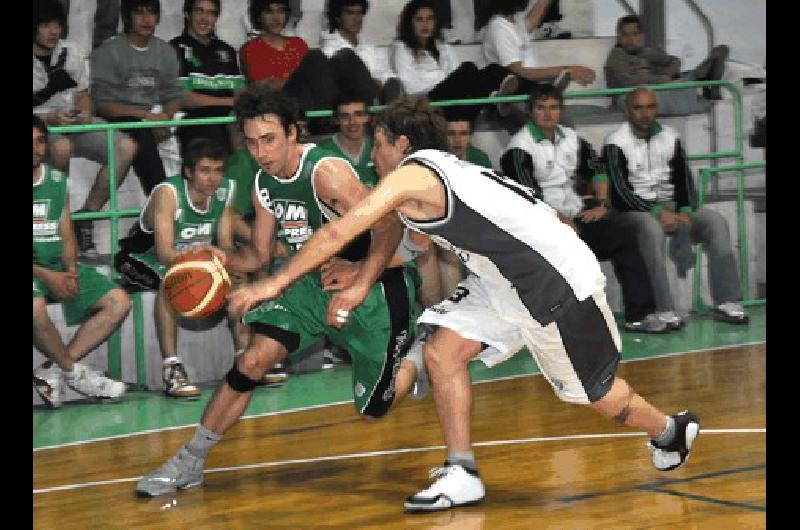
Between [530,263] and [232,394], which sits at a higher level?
[530,263]

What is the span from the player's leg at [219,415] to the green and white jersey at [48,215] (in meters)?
2.62

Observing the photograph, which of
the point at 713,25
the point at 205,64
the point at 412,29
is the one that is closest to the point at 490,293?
the point at 205,64

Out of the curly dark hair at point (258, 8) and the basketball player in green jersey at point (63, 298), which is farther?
the curly dark hair at point (258, 8)

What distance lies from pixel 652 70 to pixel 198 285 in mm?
6323

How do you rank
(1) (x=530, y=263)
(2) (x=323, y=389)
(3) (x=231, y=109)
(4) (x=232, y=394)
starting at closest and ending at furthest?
(1) (x=530, y=263) → (4) (x=232, y=394) → (2) (x=323, y=389) → (3) (x=231, y=109)

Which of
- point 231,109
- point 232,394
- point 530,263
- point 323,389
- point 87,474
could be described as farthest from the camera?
point 231,109

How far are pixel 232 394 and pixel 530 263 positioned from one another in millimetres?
1349

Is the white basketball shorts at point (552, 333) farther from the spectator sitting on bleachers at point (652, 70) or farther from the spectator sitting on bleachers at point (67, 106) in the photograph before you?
the spectator sitting on bleachers at point (652, 70)

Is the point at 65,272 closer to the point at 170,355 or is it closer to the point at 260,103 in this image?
the point at 170,355

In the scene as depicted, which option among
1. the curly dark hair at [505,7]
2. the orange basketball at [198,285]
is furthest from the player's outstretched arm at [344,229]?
the curly dark hair at [505,7]

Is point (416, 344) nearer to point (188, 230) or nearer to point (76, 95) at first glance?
point (188, 230)

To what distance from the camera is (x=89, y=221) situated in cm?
924

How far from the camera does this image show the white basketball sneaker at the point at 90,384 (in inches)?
339
